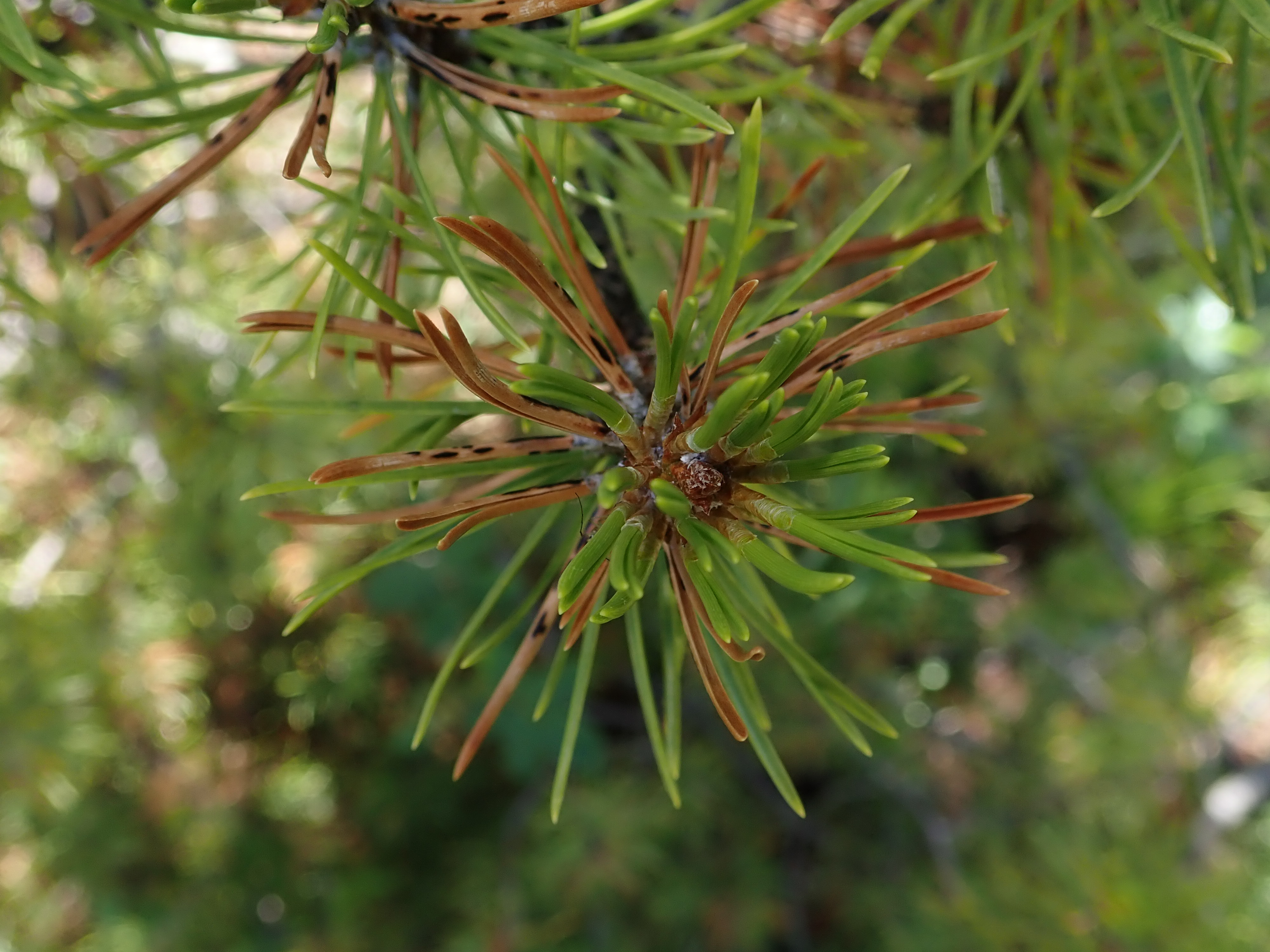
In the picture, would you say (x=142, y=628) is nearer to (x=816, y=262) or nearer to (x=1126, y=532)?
(x=816, y=262)

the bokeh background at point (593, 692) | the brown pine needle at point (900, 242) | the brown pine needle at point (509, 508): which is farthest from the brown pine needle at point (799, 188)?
the bokeh background at point (593, 692)

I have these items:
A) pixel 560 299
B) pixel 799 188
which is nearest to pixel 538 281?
pixel 560 299

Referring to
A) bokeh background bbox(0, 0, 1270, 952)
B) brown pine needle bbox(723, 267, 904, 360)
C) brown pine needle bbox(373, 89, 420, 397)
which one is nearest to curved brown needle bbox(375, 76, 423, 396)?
brown pine needle bbox(373, 89, 420, 397)

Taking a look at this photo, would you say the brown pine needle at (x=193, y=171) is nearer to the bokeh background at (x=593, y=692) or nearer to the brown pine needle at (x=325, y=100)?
the brown pine needle at (x=325, y=100)

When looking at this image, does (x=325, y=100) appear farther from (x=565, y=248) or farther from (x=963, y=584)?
(x=963, y=584)

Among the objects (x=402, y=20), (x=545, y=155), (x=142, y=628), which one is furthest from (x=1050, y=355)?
(x=142, y=628)

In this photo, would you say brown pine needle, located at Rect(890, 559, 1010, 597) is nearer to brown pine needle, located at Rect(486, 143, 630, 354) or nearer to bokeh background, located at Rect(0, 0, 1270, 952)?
brown pine needle, located at Rect(486, 143, 630, 354)
